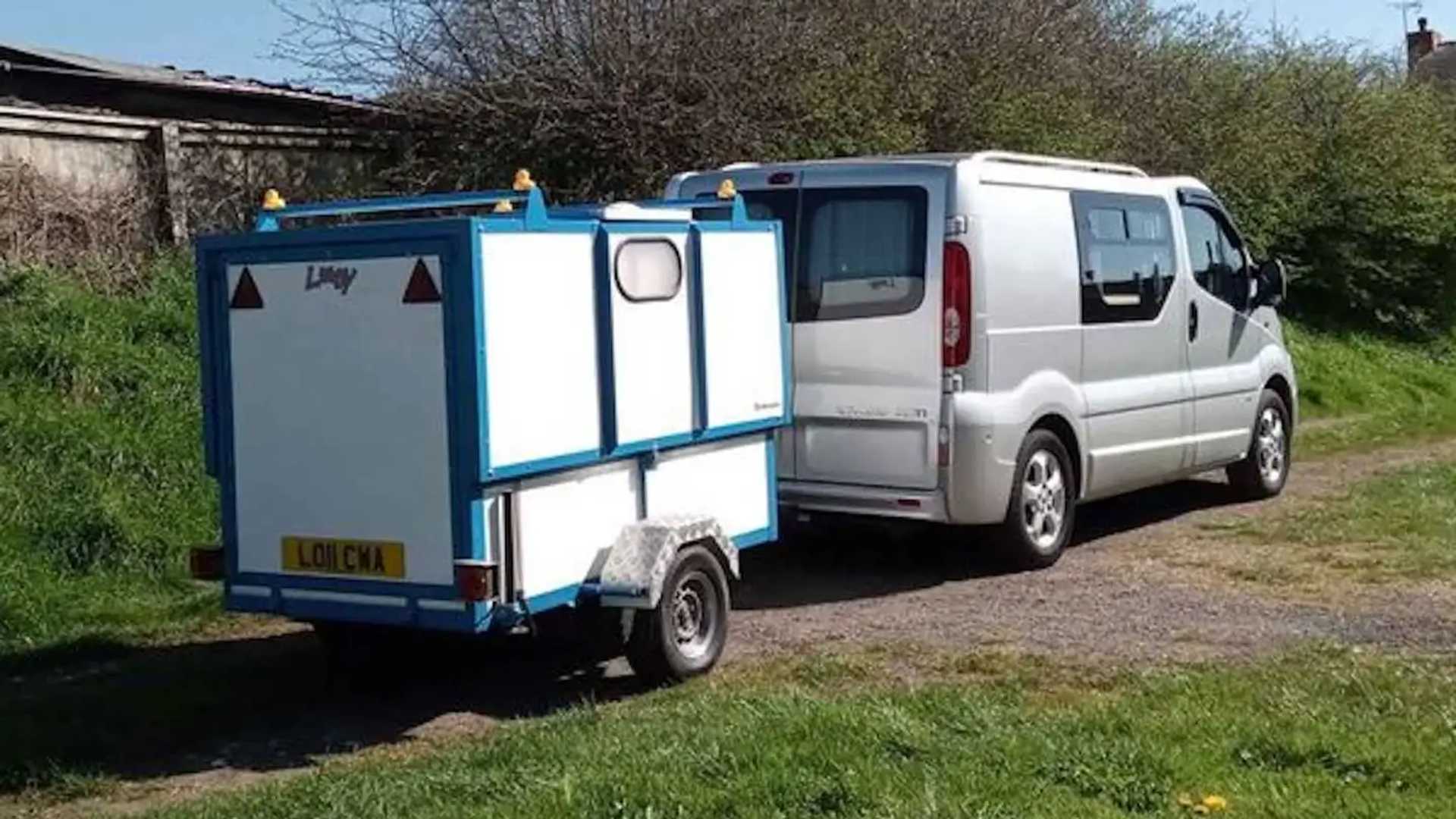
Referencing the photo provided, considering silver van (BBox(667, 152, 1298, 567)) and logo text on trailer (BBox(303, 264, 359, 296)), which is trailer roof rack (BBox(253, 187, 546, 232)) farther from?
silver van (BBox(667, 152, 1298, 567))

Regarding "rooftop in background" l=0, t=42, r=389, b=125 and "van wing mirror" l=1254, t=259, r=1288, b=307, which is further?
"rooftop in background" l=0, t=42, r=389, b=125

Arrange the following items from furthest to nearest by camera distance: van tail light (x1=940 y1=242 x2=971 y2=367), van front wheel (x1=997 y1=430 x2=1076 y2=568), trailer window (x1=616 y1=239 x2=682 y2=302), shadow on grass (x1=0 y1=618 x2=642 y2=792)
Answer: van front wheel (x1=997 y1=430 x2=1076 y2=568) → van tail light (x1=940 y1=242 x2=971 y2=367) → trailer window (x1=616 y1=239 x2=682 y2=302) → shadow on grass (x1=0 y1=618 x2=642 y2=792)

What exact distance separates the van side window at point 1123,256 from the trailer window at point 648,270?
3541 millimetres

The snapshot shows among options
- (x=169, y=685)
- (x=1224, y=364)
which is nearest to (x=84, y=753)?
(x=169, y=685)

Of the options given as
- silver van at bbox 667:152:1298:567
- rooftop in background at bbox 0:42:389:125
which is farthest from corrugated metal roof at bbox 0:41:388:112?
silver van at bbox 667:152:1298:567

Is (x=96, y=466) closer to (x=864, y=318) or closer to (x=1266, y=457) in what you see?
(x=864, y=318)

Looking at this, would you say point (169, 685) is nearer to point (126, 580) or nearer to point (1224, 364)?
point (126, 580)

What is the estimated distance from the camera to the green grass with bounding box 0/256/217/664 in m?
9.09

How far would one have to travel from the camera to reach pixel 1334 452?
645 inches

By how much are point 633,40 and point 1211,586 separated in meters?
7.31

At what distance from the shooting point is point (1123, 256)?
36.8 ft

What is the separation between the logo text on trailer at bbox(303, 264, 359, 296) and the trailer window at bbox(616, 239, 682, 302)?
1.07 meters

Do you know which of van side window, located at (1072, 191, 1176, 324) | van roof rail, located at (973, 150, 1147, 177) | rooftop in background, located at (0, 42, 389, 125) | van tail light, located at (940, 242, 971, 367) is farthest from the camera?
rooftop in background, located at (0, 42, 389, 125)

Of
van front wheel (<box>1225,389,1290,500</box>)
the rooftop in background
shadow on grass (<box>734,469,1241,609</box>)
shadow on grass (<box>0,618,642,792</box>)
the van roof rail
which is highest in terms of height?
the rooftop in background
